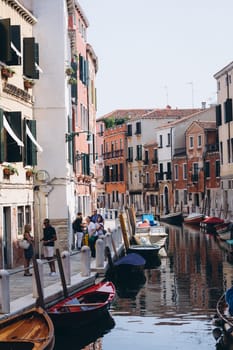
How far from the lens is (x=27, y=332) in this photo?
12.5m

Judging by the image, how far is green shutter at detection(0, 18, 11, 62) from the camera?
18.3 m

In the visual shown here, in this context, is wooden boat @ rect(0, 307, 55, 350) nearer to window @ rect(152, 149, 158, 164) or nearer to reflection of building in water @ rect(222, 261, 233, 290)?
reflection of building in water @ rect(222, 261, 233, 290)

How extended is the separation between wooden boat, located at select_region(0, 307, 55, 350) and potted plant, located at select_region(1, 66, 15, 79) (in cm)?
788

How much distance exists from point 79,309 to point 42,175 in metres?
9.68

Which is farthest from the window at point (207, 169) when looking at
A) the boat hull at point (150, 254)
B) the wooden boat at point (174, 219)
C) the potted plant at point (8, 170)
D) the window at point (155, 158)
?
the potted plant at point (8, 170)

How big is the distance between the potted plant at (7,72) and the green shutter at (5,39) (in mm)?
1134

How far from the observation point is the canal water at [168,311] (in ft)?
47.6

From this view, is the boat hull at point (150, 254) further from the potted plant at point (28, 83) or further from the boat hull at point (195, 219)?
the boat hull at point (195, 219)

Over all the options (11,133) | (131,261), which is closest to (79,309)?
(11,133)

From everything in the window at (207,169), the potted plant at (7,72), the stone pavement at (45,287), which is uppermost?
the potted plant at (7,72)

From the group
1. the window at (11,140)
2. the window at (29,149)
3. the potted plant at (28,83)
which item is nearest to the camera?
the window at (11,140)

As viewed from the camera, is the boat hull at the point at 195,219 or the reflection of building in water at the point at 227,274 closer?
the reflection of building in water at the point at 227,274

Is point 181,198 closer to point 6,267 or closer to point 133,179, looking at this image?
point 133,179

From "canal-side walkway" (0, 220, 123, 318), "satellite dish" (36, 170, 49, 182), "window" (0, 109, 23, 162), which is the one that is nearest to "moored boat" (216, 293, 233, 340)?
"canal-side walkway" (0, 220, 123, 318)
